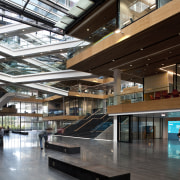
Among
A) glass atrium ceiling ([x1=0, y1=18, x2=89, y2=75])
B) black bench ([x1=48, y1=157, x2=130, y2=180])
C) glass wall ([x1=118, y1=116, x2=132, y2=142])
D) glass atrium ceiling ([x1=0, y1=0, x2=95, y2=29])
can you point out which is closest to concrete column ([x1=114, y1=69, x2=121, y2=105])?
glass wall ([x1=118, y1=116, x2=132, y2=142])

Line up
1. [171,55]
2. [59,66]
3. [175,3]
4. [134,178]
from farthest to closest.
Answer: [59,66] → [171,55] → [175,3] → [134,178]

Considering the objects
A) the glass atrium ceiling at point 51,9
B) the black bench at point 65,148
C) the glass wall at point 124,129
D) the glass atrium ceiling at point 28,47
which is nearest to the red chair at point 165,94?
the glass wall at point 124,129

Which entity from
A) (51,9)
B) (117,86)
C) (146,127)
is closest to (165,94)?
(117,86)

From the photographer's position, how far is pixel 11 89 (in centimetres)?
2839

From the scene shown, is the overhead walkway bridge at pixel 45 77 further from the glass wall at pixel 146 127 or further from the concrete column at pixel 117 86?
the glass wall at pixel 146 127

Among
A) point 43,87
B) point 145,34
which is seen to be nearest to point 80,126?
point 43,87

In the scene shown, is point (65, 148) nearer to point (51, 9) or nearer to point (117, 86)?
point (117, 86)

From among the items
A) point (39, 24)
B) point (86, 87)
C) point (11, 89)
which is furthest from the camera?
point (86, 87)

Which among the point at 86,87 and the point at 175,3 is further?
the point at 86,87

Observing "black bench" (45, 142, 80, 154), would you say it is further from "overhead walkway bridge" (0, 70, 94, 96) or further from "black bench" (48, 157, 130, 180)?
"overhead walkway bridge" (0, 70, 94, 96)

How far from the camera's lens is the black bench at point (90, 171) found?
5.48 metres

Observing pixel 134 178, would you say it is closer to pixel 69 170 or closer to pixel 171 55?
pixel 69 170

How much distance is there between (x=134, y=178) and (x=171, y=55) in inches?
470

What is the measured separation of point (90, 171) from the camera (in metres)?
5.89
